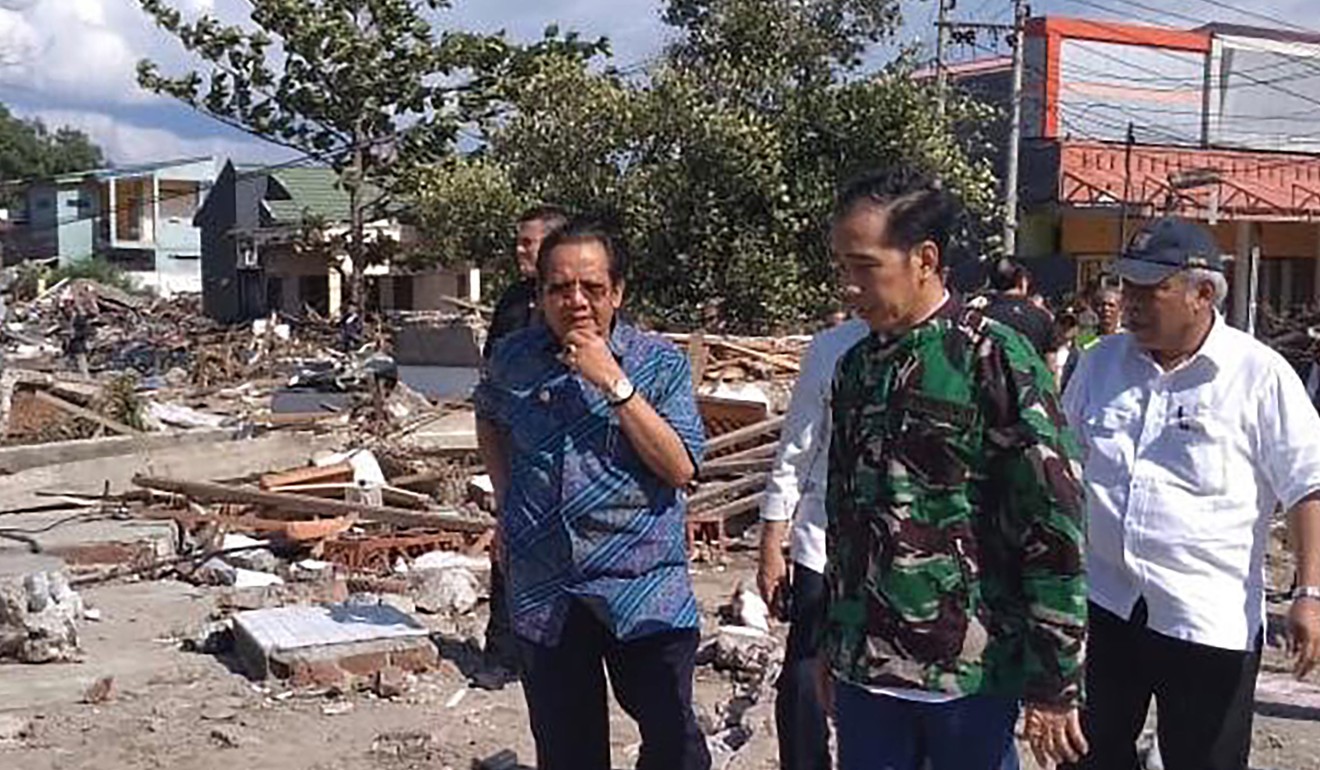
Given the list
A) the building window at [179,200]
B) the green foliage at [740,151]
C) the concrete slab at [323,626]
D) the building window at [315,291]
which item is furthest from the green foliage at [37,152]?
the concrete slab at [323,626]

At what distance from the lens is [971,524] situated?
301 centimetres

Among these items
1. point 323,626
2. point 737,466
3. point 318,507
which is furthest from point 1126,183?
point 323,626

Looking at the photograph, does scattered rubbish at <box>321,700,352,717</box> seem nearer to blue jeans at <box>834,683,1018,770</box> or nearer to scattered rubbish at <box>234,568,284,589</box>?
scattered rubbish at <box>234,568,284,589</box>

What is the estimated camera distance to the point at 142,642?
26.2 ft

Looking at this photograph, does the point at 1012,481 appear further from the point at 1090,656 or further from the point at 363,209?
the point at 363,209

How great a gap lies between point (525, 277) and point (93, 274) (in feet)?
186

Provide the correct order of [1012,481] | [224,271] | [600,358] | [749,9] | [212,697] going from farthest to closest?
[224,271] < [749,9] < [212,697] < [600,358] < [1012,481]

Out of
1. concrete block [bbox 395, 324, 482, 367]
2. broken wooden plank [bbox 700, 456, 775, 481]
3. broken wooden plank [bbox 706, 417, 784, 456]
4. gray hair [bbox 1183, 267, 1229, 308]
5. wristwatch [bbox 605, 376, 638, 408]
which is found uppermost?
gray hair [bbox 1183, 267, 1229, 308]

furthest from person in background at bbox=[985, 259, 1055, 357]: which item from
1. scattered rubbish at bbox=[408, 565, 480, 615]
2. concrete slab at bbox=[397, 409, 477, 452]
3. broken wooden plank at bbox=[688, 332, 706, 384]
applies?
concrete slab at bbox=[397, 409, 477, 452]

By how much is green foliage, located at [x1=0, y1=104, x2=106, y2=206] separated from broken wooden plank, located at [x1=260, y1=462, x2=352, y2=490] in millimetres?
68437

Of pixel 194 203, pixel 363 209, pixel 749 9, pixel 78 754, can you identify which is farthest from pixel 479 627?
pixel 194 203

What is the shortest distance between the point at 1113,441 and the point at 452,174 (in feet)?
64.7

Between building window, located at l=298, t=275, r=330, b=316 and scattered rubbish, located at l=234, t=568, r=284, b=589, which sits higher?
building window, located at l=298, t=275, r=330, b=316

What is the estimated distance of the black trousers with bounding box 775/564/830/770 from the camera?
4.52m
